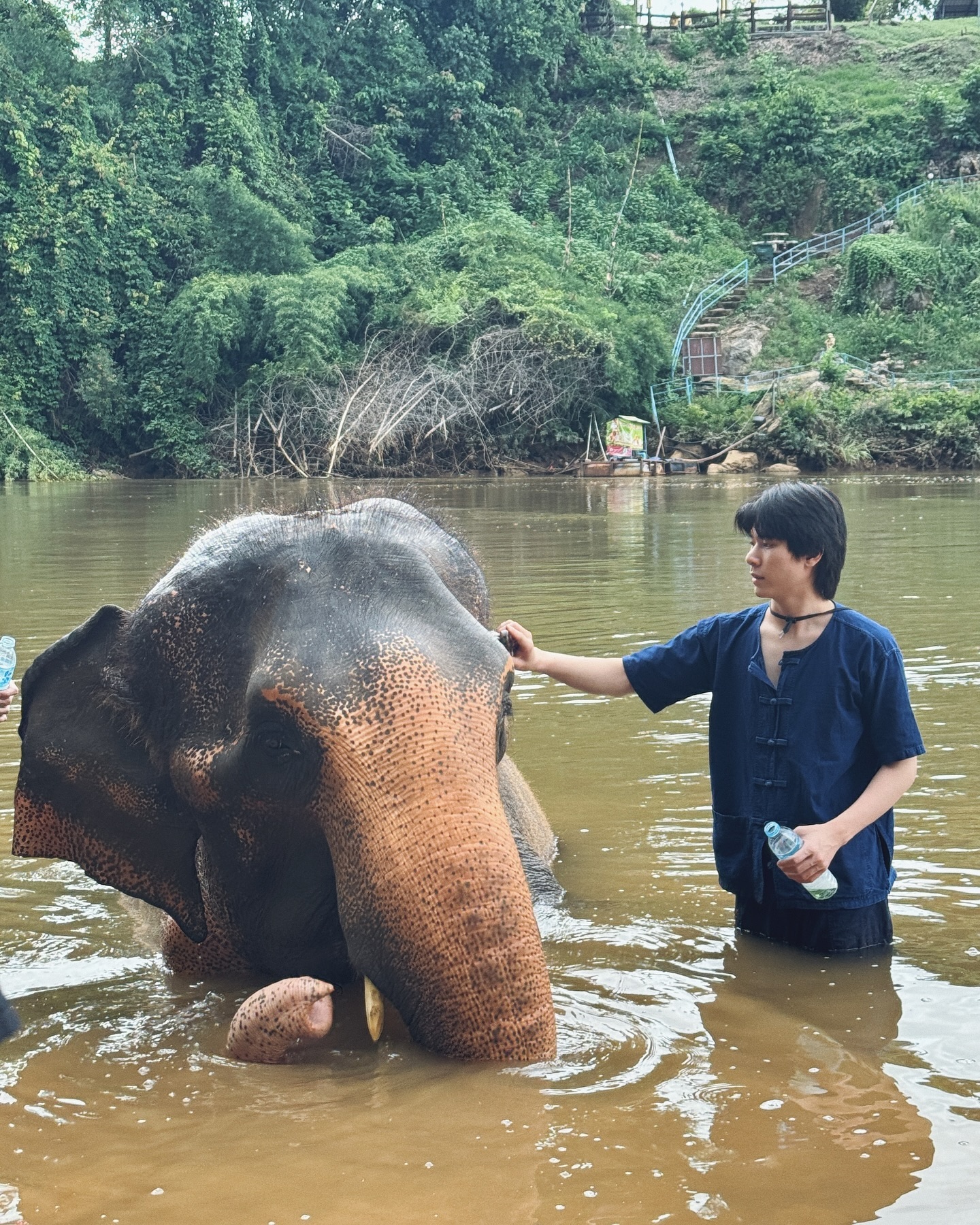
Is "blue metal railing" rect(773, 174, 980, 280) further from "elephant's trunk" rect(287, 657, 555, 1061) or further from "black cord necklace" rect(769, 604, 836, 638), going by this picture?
"elephant's trunk" rect(287, 657, 555, 1061)

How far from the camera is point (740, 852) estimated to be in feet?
12.3

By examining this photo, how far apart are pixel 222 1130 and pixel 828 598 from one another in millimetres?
1930

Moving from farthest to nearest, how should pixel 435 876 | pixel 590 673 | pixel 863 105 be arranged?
pixel 863 105, pixel 590 673, pixel 435 876

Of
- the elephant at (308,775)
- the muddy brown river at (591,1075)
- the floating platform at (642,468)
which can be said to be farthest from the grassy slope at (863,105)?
the elephant at (308,775)

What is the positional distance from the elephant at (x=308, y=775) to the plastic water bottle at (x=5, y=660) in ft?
0.20

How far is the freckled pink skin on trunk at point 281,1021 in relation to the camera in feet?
9.20

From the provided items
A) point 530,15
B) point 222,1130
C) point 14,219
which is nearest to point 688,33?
point 530,15

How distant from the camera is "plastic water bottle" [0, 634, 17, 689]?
11.1ft

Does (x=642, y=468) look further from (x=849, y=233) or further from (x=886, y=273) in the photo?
(x=849, y=233)

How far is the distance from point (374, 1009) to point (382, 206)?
144 ft

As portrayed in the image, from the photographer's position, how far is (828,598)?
3648 mm

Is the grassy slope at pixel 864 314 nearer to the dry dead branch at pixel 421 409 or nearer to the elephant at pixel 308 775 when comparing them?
the dry dead branch at pixel 421 409

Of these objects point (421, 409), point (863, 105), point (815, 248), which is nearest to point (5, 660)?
point (421, 409)

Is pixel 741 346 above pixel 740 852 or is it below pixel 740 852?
above
